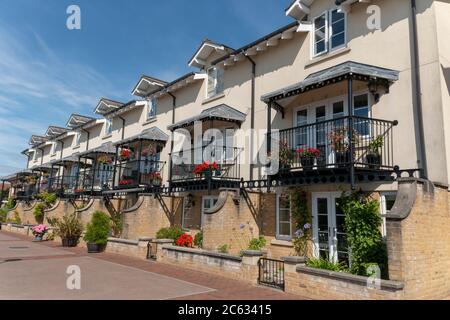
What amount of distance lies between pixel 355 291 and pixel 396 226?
1553mm

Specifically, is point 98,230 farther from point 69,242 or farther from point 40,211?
point 40,211

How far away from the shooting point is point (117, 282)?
9352mm

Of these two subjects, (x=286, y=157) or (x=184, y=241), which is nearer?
(x=286, y=157)

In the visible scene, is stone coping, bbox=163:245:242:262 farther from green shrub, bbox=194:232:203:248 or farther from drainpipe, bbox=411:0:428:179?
drainpipe, bbox=411:0:428:179

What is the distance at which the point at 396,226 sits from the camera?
6980 millimetres

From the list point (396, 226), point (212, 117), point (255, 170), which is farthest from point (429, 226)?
point (212, 117)

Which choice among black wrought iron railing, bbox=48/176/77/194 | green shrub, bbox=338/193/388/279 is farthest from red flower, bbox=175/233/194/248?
black wrought iron railing, bbox=48/176/77/194

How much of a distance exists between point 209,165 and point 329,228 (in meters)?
5.27

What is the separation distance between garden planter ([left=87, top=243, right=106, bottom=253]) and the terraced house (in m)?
1.39

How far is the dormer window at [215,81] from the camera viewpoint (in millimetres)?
16688

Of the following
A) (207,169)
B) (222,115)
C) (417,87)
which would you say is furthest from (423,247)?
(222,115)

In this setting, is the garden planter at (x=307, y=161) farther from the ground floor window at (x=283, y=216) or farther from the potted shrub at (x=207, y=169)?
the potted shrub at (x=207, y=169)

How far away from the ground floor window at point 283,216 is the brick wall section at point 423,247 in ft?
15.4
